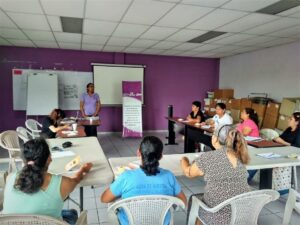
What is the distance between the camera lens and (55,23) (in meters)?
4.19

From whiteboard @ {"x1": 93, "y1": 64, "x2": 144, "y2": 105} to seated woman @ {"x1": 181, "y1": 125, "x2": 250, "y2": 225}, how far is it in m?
5.62

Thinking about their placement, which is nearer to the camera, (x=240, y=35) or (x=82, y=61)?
(x=240, y=35)

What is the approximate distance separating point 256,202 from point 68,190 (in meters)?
1.16

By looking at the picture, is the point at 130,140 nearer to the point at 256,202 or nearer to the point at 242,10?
the point at 242,10

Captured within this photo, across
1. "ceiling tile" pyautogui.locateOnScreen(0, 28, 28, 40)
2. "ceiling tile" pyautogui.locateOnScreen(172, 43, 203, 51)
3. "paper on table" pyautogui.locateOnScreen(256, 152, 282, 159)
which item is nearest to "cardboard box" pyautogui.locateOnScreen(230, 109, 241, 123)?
"ceiling tile" pyautogui.locateOnScreen(172, 43, 203, 51)

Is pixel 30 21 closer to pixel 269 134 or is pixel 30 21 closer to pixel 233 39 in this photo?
pixel 233 39

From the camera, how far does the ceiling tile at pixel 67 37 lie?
5.02m

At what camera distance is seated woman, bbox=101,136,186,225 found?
146 cm

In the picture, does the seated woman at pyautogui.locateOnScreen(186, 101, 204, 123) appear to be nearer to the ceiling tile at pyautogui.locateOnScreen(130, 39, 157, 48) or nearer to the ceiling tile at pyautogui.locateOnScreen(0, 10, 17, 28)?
the ceiling tile at pyautogui.locateOnScreen(130, 39, 157, 48)

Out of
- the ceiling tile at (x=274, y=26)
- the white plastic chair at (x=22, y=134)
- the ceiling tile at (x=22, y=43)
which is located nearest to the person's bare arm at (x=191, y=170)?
the white plastic chair at (x=22, y=134)

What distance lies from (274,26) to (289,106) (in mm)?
1799

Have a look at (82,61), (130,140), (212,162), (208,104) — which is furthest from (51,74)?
(212,162)

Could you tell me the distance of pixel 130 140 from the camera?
6.48 meters

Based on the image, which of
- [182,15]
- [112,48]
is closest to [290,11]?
[182,15]
